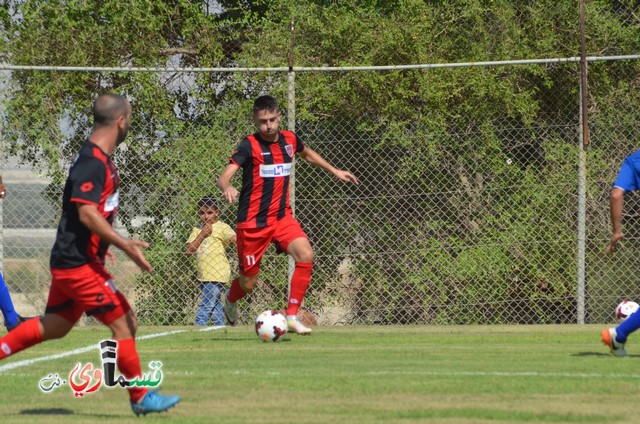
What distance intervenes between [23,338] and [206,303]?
21.7 feet

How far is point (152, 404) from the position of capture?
514 cm

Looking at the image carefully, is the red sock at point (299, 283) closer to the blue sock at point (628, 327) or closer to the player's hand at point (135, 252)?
the blue sock at point (628, 327)

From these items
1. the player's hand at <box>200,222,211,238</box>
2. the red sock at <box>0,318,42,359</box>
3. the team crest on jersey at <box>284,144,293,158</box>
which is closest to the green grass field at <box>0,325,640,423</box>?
the red sock at <box>0,318,42,359</box>

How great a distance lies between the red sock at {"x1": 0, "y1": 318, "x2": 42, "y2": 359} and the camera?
5.79m

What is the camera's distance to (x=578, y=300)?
38.5 feet

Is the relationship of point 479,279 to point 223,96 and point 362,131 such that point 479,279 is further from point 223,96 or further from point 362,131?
point 223,96

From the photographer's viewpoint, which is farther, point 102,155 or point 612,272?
point 612,272

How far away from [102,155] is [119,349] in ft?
3.21

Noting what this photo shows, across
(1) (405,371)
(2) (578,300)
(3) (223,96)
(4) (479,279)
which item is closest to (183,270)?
(3) (223,96)

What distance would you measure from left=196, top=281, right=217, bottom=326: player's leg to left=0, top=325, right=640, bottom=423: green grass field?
241 cm

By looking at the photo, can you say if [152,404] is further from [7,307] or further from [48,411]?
[7,307]

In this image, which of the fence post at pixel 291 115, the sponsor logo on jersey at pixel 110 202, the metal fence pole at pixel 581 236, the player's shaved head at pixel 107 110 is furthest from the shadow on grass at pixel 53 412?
the metal fence pole at pixel 581 236

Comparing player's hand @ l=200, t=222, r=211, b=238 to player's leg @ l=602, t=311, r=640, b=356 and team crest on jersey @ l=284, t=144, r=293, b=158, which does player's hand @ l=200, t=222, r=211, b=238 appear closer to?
team crest on jersey @ l=284, t=144, r=293, b=158

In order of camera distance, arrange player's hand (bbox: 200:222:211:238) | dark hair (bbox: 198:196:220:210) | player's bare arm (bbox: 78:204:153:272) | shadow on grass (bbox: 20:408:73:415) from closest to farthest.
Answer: player's bare arm (bbox: 78:204:153:272) < shadow on grass (bbox: 20:408:73:415) < player's hand (bbox: 200:222:211:238) < dark hair (bbox: 198:196:220:210)
